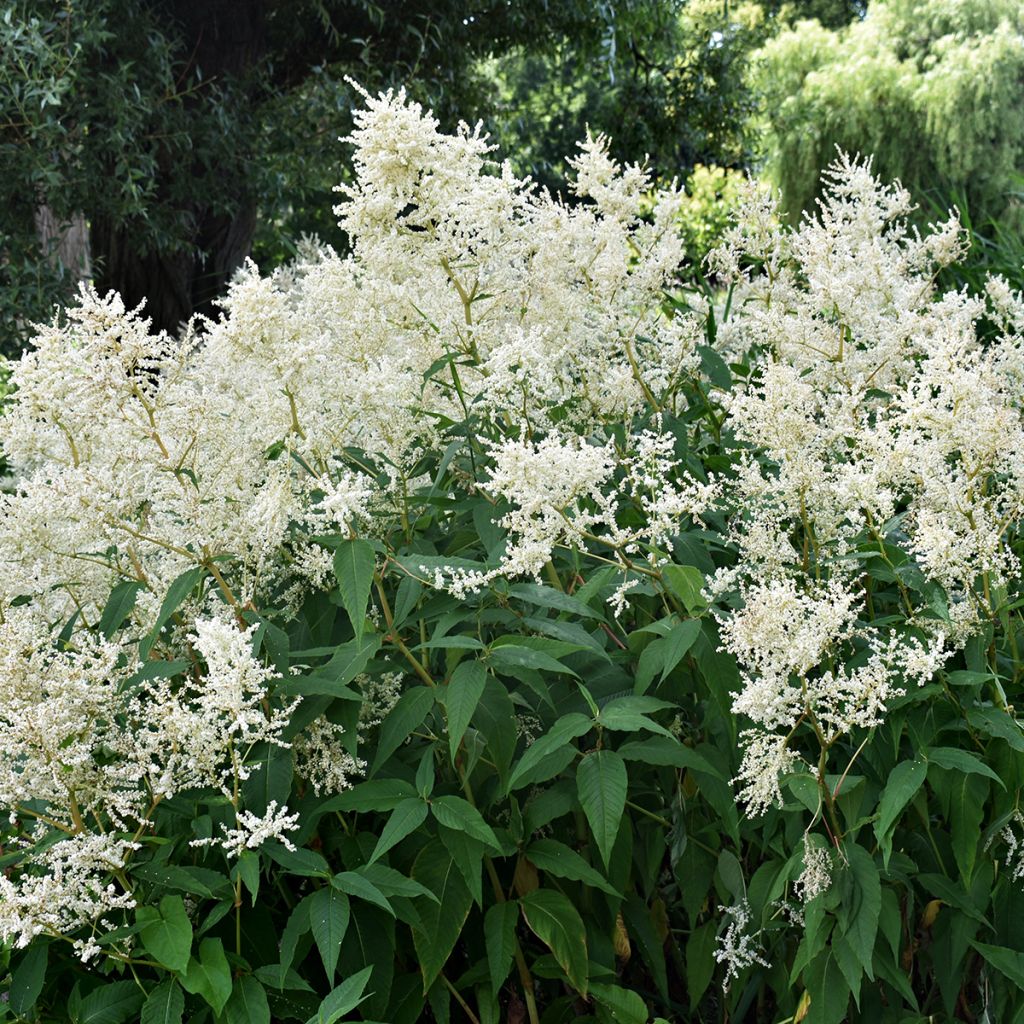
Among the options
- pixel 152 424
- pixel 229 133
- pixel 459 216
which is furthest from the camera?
pixel 229 133

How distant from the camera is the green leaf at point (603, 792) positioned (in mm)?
2023

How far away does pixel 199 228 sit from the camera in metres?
11.1

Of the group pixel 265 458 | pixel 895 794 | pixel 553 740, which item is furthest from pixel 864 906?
pixel 265 458

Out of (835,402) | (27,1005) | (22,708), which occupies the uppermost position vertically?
(835,402)

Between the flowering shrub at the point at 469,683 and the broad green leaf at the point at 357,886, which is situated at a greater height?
the flowering shrub at the point at 469,683

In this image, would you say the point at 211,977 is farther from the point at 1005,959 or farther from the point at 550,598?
the point at 1005,959

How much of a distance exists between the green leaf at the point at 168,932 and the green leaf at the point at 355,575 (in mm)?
530

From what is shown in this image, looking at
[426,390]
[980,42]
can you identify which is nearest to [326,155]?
[426,390]

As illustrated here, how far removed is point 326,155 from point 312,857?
10514 millimetres

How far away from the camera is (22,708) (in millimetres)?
1983

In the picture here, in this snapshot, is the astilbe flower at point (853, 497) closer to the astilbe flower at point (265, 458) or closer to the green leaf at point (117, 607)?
the astilbe flower at point (265, 458)

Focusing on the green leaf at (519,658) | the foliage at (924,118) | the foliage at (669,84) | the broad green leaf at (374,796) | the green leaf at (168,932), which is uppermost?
the foliage at (924,118)

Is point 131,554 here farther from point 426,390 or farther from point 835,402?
point 835,402

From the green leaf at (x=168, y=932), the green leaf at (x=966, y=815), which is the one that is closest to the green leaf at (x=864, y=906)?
the green leaf at (x=966, y=815)
